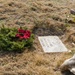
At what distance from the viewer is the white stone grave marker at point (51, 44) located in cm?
521

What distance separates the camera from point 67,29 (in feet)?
20.5

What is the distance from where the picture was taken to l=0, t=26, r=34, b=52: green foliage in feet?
16.3

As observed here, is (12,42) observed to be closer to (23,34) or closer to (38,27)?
(23,34)

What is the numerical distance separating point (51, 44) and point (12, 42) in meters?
0.91

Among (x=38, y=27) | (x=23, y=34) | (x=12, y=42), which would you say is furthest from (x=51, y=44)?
(x=38, y=27)

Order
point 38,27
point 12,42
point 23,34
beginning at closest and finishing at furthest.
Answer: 1. point 12,42
2. point 23,34
3. point 38,27

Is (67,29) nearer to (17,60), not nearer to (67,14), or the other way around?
(67,14)

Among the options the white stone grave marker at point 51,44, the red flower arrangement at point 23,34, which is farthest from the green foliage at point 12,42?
the white stone grave marker at point 51,44

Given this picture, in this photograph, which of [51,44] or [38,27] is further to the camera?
[38,27]

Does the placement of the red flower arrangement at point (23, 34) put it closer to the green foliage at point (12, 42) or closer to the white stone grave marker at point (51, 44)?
the green foliage at point (12, 42)

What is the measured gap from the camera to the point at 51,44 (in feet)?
17.9

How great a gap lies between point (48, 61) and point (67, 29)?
1.81m

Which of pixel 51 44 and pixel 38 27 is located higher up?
pixel 51 44

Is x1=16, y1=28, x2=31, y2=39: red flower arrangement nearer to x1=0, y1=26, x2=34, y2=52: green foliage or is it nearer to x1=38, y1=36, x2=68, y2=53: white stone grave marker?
x1=0, y1=26, x2=34, y2=52: green foliage
